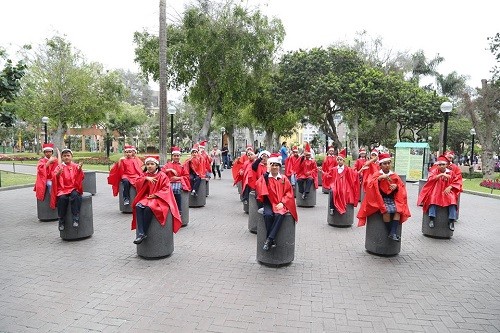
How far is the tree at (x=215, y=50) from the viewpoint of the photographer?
78.5 ft

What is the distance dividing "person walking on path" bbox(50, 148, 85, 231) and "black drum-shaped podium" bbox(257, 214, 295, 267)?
3908 millimetres

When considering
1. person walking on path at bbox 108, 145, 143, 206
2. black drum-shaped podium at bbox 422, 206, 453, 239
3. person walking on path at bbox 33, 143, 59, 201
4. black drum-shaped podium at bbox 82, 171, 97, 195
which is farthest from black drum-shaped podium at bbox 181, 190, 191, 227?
black drum-shaped podium at bbox 82, 171, 97, 195

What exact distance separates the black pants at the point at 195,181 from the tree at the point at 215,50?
44.8 ft

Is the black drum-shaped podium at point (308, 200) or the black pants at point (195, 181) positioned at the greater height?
the black pants at point (195, 181)

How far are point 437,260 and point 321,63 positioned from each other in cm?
2394

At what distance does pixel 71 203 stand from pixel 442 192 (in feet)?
26.1

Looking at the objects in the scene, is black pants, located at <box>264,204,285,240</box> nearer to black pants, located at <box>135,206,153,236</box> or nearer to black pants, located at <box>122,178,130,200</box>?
black pants, located at <box>135,206,153,236</box>

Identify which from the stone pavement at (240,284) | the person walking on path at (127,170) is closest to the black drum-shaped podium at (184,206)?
the stone pavement at (240,284)

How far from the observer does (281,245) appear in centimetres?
656

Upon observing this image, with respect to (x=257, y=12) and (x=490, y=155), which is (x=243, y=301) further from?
(x=490, y=155)

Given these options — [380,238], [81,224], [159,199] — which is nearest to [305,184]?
[380,238]

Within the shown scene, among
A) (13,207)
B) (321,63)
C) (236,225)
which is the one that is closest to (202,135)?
(321,63)

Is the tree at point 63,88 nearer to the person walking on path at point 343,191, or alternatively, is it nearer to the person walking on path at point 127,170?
the person walking on path at point 127,170

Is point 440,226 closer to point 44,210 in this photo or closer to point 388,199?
point 388,199
